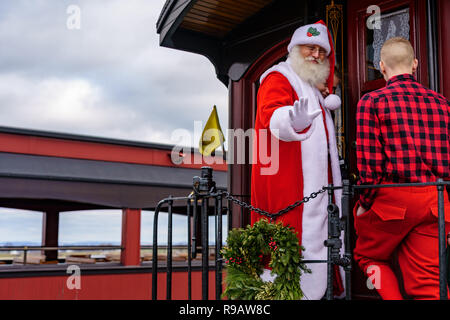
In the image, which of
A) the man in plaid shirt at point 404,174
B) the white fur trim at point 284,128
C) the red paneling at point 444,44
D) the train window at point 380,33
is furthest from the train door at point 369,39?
the man in plaid shirt at point 404,174

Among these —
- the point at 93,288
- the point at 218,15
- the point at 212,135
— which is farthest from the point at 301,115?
the point at 93,288

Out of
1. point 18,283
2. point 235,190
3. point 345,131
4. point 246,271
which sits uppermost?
point 345,131

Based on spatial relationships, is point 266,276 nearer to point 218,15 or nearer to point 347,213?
point 347,213

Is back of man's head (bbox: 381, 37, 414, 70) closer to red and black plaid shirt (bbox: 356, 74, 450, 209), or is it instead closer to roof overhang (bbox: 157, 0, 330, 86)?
red and black plaid shirt (bbox: 356, 74, 450, 209)

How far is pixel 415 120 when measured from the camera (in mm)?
3012

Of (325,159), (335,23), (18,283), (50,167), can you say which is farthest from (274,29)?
(18,283)

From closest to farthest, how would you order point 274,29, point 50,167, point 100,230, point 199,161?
point 274,29 → point 50,167 → point 100,230 → point 199,161

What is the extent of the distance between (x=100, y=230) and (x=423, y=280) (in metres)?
8.48

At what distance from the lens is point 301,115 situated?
3.37m

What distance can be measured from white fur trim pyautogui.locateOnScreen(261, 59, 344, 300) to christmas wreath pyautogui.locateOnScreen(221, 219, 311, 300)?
6.9 inches

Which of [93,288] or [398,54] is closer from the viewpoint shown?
[398,54]

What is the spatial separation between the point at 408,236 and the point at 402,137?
596 millimetres

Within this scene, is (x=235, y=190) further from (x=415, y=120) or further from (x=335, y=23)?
(x=415, y=120)

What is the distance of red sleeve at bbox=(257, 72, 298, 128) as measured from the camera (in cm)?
377
